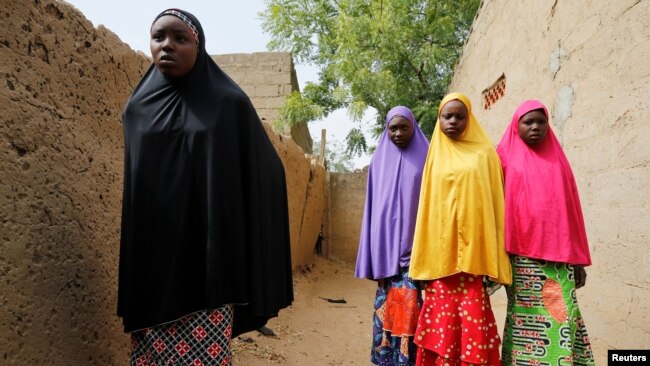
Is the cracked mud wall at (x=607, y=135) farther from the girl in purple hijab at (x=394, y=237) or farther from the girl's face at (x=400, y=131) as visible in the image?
the girl's face at (x=400, y=131)

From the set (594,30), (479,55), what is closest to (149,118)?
(594,30)

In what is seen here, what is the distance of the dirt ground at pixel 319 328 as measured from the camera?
11.3 ft

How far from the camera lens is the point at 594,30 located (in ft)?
10.1

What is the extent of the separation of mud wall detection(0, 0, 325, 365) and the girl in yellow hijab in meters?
1.49

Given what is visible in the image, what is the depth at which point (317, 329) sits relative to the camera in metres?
4.38

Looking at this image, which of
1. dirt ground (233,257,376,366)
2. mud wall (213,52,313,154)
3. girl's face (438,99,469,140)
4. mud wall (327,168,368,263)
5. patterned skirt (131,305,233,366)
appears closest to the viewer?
patterned skirt (131,305,233,366)

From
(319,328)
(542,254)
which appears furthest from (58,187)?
(319,328)

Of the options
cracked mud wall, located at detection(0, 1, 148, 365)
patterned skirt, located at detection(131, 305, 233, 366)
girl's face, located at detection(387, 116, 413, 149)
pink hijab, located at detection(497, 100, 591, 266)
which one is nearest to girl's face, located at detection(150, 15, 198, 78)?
cracked mud wall, located at detection(0, 1, 148, 365)

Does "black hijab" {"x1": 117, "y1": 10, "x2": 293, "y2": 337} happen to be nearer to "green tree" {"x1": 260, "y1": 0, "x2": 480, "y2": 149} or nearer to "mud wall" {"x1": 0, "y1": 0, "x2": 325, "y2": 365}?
"mud wall" {"x1": 0, "y1": 0, "x2": 325, "y2": 365}

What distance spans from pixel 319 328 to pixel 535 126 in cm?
308

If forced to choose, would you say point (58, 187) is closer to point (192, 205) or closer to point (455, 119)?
point (192, 205)

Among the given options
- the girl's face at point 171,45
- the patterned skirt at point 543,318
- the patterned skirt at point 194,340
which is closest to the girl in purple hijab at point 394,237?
the patterned skirt at point 543,318

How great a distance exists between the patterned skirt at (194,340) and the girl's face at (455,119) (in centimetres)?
153

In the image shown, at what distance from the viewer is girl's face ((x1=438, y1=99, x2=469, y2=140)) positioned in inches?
91.2
